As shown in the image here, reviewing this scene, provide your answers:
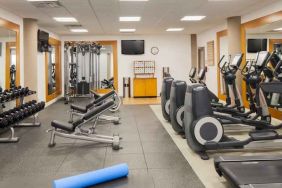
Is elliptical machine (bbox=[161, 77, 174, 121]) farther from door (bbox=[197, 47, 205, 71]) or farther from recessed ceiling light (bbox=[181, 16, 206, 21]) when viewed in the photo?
door (bbox=[197, 47, 205, 71])

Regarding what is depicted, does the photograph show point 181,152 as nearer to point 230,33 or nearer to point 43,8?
point 43,8

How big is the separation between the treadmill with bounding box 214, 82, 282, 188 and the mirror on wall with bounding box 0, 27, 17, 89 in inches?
205

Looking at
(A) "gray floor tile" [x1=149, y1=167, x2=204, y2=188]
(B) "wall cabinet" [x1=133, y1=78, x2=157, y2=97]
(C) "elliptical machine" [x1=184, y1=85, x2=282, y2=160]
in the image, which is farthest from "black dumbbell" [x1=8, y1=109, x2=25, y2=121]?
(B) "wall cabinet" [x1=133, y1=78, x2=157, y2=97]

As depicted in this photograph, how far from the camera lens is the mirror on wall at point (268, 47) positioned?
5.09m

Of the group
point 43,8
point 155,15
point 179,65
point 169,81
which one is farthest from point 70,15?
point 179,65

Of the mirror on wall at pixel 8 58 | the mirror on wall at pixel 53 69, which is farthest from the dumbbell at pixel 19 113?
the mirror on wall at pixel 53 69

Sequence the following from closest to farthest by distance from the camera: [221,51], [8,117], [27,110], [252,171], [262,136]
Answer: [252,171] < [262,136] < [8,117] < [27,110] < [221,51]

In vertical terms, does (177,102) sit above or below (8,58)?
below

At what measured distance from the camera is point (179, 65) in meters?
11.9

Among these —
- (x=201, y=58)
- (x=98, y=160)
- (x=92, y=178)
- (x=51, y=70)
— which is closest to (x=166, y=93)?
(x=98, y=160)

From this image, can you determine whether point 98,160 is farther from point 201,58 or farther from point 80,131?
point 201,58

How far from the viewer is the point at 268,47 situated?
6746mm


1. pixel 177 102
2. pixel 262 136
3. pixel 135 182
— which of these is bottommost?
pixel 135 182

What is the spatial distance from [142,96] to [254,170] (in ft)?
29.1
